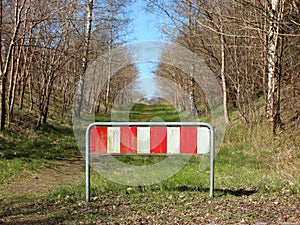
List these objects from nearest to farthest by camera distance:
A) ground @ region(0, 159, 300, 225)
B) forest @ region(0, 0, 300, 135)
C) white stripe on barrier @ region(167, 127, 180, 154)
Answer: ground @ region(0, 159, 300, 225)
white stripe on barrier @ region(167, 127, 180, 154)
forest @ region(0, 0, 300, 135)

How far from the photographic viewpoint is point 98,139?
4.93 meters

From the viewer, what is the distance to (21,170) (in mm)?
7473

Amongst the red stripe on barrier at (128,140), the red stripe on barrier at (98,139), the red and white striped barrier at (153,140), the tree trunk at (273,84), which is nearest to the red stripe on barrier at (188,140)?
the red and white striped barrier at (153,140)

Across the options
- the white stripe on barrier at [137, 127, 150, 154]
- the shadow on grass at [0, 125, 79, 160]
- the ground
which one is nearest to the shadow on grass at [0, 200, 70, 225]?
the ground

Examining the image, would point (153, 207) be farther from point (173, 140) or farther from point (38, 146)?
point (38, 146)

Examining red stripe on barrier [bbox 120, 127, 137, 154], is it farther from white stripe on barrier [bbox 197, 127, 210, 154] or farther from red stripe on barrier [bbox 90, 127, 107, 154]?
white stripe on barrier [bbox 197, 127, 210, 154]

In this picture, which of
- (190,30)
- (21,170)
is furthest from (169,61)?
(21,170)

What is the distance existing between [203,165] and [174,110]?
48.9 ft

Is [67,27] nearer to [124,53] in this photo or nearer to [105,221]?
[124,53]

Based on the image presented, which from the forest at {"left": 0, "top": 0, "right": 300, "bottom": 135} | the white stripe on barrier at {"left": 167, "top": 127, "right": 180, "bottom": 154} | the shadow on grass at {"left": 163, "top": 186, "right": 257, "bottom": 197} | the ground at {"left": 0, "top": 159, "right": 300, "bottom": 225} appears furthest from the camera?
the forest at {"left": 0, "top": 0, "right": 300, "bottom": 135}

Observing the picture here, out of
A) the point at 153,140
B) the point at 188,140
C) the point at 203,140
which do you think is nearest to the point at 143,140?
the point at 153,140

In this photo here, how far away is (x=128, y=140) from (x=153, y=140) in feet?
1.08

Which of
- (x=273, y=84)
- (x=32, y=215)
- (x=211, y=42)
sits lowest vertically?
(x=32, y=215)

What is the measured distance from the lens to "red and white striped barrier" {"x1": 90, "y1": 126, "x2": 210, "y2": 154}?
4.83m
